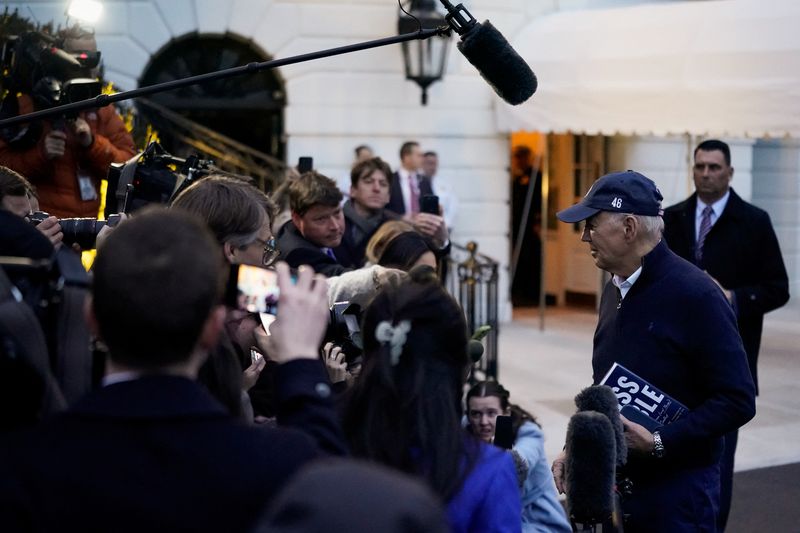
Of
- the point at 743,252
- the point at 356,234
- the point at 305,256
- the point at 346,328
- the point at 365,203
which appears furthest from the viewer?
the point at 365,203

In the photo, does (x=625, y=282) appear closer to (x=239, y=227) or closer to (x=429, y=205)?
(x=239, y=227)

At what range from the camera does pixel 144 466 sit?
1.77 m

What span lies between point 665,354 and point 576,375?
7.13m

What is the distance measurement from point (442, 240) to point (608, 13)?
7.75m

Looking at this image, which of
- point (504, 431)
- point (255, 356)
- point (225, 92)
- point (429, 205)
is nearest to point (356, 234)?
point (429, 205)

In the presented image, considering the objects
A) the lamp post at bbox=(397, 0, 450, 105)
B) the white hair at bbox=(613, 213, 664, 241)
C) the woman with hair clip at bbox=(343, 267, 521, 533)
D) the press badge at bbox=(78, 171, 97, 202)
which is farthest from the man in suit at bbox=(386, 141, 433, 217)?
the woman with hair clip at bbox=(343, 267, 521, 533)

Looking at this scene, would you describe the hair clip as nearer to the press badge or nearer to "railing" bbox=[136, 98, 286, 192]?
the press badge

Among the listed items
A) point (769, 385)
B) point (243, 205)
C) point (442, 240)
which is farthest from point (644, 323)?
point (769, 385)

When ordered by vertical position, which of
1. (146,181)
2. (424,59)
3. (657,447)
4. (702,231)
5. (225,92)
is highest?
(424,59)

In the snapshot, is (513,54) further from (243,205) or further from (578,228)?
(578,228)

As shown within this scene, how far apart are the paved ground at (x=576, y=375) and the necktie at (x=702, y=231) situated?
1807mm

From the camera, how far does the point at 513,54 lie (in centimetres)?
408

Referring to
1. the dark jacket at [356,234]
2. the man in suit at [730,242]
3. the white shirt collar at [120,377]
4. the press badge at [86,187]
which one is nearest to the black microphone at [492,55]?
the white shirt collar at [120,377]

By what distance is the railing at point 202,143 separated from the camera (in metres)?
12.1
